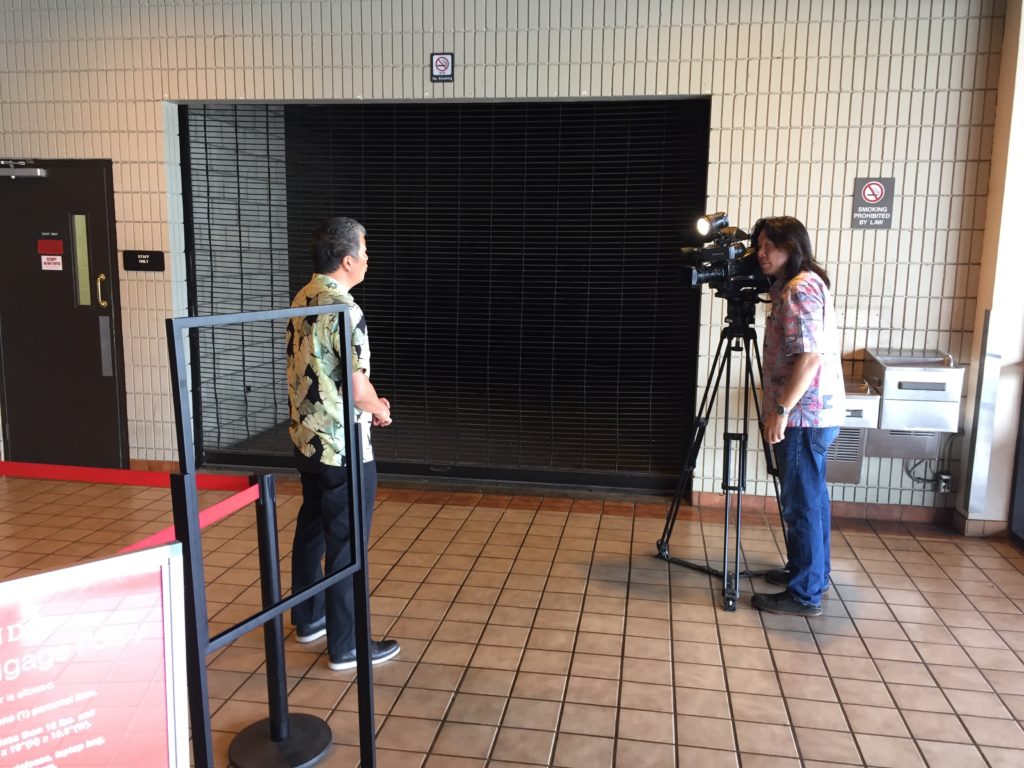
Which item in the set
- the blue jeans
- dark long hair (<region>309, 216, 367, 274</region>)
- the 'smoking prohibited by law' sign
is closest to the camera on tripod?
the blue jeans

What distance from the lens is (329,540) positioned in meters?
2.90

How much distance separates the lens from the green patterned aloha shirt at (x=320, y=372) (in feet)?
8.98

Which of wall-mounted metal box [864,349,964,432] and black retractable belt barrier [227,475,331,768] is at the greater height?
wall-mounted metal box [864,349,964,432]

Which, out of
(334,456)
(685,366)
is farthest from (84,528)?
(685,366)

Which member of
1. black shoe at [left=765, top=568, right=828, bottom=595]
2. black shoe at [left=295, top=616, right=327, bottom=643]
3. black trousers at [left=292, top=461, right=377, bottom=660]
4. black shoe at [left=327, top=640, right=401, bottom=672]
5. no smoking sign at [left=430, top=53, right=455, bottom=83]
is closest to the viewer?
black trousers at [left=292, top=461, right=377, bottom=660]

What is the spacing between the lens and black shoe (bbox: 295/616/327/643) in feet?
10.4

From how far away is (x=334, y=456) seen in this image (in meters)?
2.81

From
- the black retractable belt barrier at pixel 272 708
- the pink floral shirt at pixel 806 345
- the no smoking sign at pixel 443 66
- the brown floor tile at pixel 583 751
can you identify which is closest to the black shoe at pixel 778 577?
the pink floral shirt at pixel 806 345

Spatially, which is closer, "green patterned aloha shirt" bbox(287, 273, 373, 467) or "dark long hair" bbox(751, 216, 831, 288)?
"green patterned aloha shirt" bbox(287, 273, 373, 467)

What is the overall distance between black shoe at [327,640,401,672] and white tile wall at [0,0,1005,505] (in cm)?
243

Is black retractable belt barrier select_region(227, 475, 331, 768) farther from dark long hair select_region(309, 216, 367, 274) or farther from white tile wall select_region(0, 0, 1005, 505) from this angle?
white tile wall select_region(0, 0, 1005, 505)

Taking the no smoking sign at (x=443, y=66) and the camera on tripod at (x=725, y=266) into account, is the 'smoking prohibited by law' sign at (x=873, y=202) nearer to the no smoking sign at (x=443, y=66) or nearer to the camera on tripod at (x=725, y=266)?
the camera on tripod at (x=725, y=266)

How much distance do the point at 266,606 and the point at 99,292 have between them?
148 inches

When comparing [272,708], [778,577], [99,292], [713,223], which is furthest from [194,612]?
[99,292]
